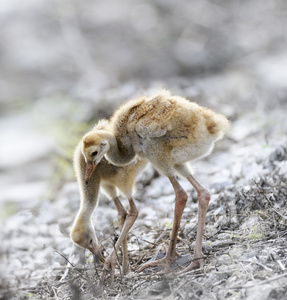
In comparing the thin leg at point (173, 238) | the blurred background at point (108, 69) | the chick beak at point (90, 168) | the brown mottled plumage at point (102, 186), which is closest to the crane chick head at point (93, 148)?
the chick beak at point (90, 168)

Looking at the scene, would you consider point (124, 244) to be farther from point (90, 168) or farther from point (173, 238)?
point (90, 168)

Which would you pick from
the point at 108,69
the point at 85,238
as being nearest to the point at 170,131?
the point at 85,238

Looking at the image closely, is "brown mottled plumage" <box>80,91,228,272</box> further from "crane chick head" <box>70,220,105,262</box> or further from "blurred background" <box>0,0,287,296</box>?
"blurred background" <box>0,0,287,296</box>

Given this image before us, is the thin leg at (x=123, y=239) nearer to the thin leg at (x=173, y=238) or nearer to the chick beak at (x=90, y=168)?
the thin leg at (x=173, y=238)

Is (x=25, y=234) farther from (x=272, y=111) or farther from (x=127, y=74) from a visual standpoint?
(x=127, y=74)

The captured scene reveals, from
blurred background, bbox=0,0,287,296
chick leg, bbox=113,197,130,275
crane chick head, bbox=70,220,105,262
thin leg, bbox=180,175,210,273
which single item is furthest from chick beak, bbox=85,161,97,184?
blurred background, bbox=0,0,287,296

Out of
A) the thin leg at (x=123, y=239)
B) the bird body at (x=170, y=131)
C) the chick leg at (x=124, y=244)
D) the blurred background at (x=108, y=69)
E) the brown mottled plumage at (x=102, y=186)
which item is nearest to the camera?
the bird body at (x=170, y=131)
